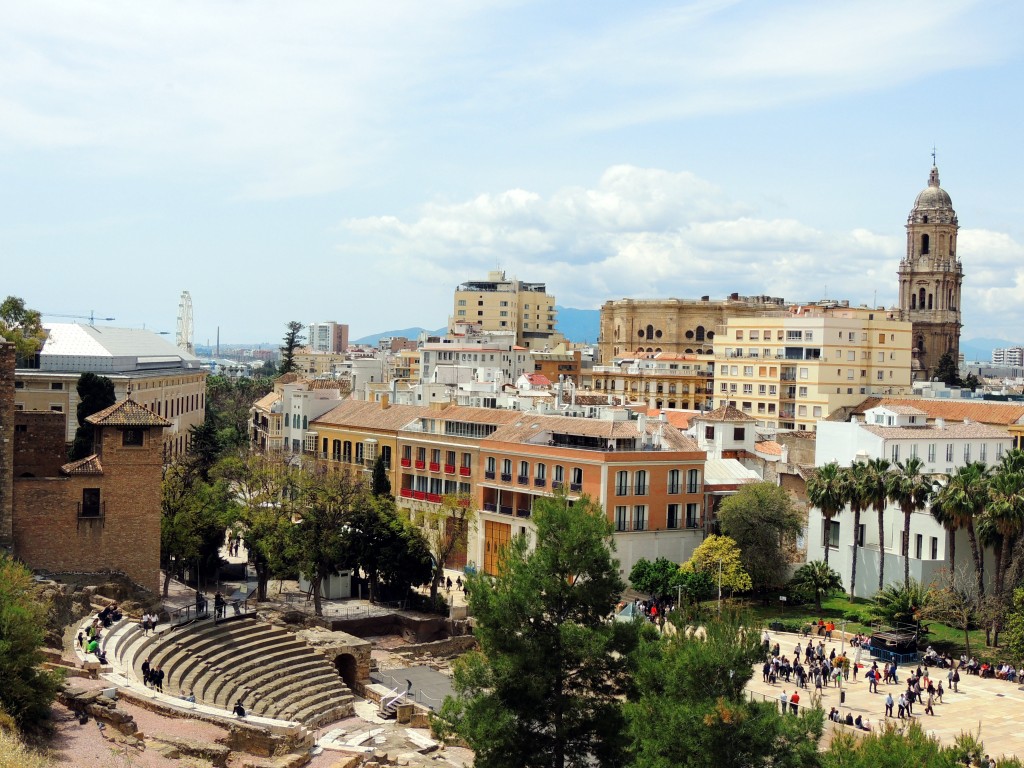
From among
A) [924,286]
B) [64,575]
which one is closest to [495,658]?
[64,575]

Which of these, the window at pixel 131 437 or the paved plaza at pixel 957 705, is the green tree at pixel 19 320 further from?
the paved plaza at pixel 957 705

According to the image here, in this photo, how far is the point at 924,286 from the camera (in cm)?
16512

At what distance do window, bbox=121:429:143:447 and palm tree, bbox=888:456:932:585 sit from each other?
35.3 meters

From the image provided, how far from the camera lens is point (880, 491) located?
58188 mm

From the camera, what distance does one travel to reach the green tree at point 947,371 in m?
155

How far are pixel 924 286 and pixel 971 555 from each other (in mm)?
114391

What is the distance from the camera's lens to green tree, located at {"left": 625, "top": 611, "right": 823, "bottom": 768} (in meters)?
28.0

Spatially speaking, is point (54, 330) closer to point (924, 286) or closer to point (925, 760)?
point (925, 760)

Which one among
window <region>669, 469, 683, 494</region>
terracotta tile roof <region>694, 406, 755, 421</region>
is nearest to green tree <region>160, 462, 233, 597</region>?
window <region>669, 469, 683, 494</region>

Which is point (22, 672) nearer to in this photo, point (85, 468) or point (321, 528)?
point (85, 468)

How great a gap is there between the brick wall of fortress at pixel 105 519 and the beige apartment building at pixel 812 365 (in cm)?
6335

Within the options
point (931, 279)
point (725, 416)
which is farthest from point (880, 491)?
point (931, 279)

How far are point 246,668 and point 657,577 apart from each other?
74.1ft

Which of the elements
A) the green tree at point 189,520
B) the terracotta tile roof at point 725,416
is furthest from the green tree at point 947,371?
the green tree at point 189,520
